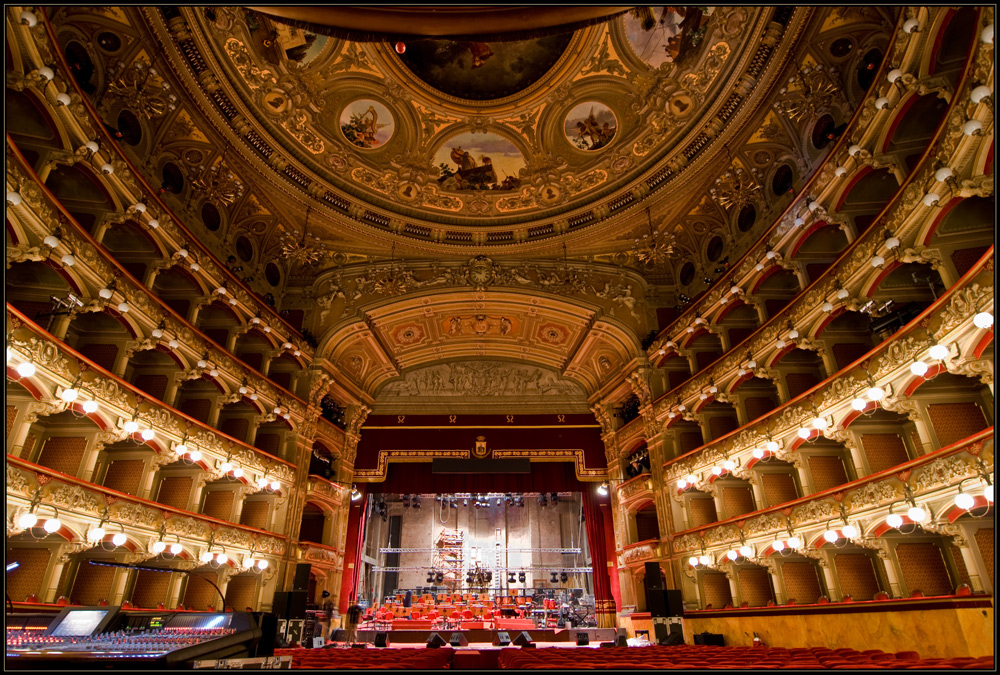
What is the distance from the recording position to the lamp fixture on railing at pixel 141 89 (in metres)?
13.0

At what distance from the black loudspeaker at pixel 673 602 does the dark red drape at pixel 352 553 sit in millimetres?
11454

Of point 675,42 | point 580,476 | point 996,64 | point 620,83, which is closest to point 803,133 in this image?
point 675,42

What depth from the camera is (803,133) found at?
14.7 m

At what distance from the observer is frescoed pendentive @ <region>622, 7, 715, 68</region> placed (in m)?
14.1

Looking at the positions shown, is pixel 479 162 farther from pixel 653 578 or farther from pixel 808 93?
pixel 653 578

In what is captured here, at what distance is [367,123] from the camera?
1738 cm

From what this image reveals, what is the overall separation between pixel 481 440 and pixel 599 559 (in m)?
6.81

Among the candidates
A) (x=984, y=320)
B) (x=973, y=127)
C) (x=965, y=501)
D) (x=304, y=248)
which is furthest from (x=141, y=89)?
(x=965, y=501)

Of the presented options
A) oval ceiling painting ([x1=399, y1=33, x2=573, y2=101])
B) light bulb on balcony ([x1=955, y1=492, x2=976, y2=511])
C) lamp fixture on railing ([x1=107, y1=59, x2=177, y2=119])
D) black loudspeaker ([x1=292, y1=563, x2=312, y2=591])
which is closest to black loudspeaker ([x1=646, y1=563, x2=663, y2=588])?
light bulb on balcony ([x1=955, y1=492, x2=976, y2=511])

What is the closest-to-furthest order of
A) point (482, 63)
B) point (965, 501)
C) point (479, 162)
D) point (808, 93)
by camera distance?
point (965, 501)
point (808, 93)
point (482, 63)
point (479, 162)

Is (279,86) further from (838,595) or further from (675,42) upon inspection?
(838,595)

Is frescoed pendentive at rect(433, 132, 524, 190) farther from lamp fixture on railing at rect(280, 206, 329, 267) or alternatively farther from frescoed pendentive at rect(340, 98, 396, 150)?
lamp fixture on railing at rect(280, 206, 329, 267)

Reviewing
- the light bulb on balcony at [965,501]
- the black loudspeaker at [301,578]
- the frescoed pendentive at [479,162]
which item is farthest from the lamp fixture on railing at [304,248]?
the light bulb on balcony at [965,501]

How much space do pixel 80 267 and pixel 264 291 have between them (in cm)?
837
